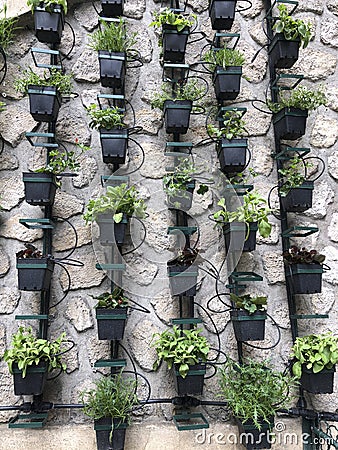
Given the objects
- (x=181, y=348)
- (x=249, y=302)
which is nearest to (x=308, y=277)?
(x=249, y=302)

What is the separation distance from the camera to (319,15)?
9.84ft

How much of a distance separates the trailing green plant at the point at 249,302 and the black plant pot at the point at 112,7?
172 centimetres

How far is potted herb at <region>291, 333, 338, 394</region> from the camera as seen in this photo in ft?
7.38

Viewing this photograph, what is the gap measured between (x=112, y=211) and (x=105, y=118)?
1.72 feet

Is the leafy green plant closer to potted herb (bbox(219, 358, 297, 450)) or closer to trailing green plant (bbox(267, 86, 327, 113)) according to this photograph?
potted herb (bbox(219, 358, 297, 450))

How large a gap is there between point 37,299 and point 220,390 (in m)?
1.08

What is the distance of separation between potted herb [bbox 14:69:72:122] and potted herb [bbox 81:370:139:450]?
1.41 m

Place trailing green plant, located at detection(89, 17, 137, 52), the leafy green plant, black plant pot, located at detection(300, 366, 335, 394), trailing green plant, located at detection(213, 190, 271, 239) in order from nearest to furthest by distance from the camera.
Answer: the leafy green plant < black plant pot, located at detection(300, 366, 335, 394) < trailing green plant, located at detection(213, 190, 271, 239) < trailing green plant, located at detection(89, 17, 137, 52)

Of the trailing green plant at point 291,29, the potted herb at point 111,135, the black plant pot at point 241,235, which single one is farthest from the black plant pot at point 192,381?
the trailing green plant at point 291,29

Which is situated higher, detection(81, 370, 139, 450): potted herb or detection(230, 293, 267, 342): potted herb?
detection(230, 293, 267, 342): potted herb

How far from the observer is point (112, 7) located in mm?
2650

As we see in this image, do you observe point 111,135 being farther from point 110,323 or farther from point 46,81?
point 110,323

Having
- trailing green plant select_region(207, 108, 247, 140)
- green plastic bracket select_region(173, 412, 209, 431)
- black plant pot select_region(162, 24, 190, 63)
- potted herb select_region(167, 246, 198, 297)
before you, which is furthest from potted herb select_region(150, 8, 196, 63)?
green plastic bracket select_region(173, 412, 209, 431)

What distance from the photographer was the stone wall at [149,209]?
8.04ft
